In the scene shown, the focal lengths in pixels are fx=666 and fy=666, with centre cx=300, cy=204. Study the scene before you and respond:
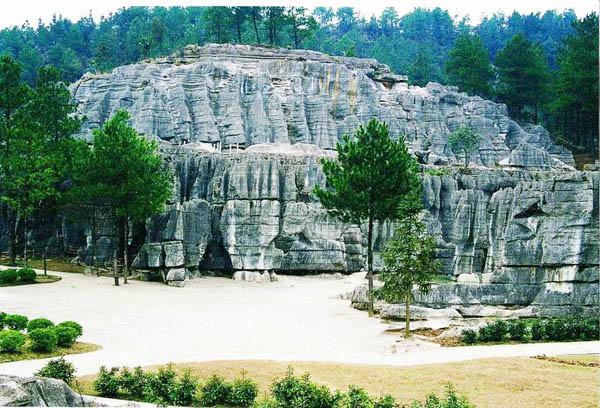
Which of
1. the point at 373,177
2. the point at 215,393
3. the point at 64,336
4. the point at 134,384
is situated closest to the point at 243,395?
the point at 215,393

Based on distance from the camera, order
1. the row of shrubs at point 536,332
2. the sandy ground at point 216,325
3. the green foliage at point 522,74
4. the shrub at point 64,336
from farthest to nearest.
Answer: the green foliage at point 522,74 → the row of shrubs at point 536,332 → the shrub at point 64,336 → the sandy ground at point 216,325

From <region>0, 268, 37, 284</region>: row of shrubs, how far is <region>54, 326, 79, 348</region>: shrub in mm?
16404

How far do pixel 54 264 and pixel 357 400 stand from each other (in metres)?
36.2

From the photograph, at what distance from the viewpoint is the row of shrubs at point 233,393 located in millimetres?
14297

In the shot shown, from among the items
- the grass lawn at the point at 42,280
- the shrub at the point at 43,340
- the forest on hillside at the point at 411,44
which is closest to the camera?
the shrub at the point at 43,340

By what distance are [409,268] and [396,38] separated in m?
118

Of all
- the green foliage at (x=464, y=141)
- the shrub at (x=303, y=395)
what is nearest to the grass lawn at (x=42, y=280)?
the shrub at (x=303, y=395)

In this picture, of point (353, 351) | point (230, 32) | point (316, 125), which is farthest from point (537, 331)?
point (230, 32)

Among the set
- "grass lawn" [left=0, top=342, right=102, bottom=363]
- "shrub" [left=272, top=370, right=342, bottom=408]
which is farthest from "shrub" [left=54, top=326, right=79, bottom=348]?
"shrub" [left=272, top=370, right=342, bottom=408]

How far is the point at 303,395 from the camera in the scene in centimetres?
1482

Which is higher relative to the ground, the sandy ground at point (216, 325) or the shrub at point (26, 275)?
the shrub at point (26, 275)

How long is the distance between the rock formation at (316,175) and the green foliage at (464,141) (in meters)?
1.64

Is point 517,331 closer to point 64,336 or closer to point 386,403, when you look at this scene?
point 386,403

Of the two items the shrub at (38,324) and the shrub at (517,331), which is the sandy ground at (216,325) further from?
the shrub at (38,324)
